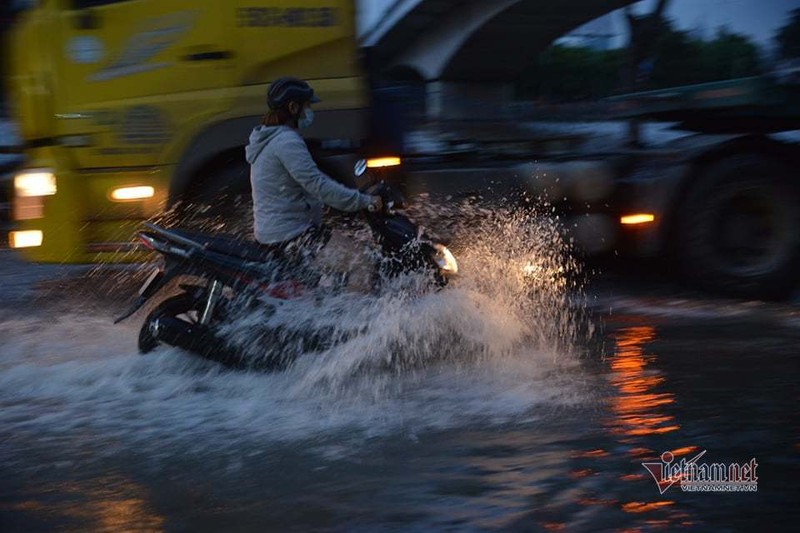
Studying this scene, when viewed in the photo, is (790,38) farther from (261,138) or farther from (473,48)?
(261,138)

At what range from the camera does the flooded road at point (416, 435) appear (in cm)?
377

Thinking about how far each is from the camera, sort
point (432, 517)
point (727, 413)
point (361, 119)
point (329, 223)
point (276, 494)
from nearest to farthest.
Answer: point (432, 517)
point (276, 494)
point (727, 413)
point (329, 223)
point (361, 119)

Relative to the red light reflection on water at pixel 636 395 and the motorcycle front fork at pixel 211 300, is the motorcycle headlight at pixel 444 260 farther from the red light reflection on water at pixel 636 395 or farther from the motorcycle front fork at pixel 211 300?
the motorcycle front fork at pixel 211 300

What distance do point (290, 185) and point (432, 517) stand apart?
268cm

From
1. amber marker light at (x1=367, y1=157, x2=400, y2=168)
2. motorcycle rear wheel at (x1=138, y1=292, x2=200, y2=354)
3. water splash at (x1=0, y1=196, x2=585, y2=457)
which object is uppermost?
amber marker light at (x1=367, y1=157, x2=400, y2=168)

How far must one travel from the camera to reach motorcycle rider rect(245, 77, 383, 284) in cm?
574

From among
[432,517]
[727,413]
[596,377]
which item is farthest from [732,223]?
[432,517]

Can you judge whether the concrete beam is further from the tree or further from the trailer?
the tree

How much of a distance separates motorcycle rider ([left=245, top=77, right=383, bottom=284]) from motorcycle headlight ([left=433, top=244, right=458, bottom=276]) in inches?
18.1

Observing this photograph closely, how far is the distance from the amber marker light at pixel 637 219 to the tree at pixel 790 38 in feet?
4.83

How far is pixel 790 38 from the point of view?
742cm

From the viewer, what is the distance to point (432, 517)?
3.69 meters

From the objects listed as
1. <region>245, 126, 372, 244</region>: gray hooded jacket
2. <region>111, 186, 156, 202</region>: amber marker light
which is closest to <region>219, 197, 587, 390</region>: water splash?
<region>245, 126, 372, 244</region>: gray hooded jacket

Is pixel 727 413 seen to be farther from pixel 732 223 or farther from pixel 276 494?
pixel 732 223
